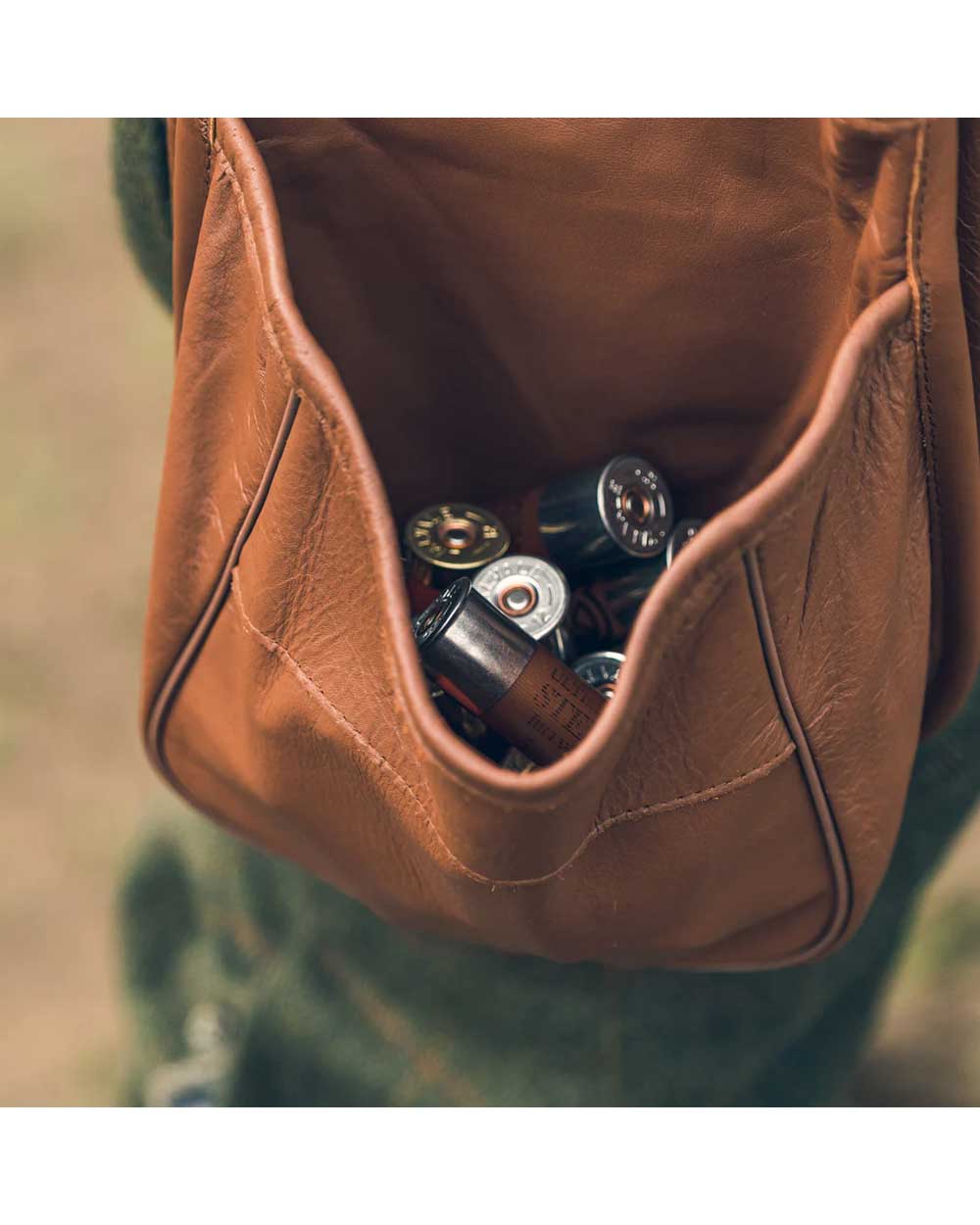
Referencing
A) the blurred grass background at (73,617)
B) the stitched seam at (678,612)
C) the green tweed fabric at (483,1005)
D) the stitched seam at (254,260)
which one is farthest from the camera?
the blurred grass background at (73,617)

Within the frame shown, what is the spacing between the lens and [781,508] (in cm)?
52

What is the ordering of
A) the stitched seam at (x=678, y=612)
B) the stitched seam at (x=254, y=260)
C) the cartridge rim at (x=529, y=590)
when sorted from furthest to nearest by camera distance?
the cartridge rim at (x=529, y=590) → the stitched seam at (x=254, y=260) → the stitched seam at (x=678, y=612)

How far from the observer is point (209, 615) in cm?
73

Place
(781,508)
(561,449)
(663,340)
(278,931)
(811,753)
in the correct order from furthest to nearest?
(278,931)
(561,449)
(663,340)
(811,753)
(781,508)

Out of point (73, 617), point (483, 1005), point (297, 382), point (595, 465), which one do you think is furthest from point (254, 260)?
point (73, 617)

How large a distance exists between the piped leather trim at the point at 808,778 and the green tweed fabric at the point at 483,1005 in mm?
163

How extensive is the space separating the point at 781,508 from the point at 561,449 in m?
0.37

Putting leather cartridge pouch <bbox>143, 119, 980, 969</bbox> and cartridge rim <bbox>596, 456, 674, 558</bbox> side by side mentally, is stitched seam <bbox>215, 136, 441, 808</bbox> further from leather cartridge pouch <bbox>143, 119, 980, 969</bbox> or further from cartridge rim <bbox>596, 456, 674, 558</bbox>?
cartridge rim <bbox>596, 456, 674, 558</bbox>


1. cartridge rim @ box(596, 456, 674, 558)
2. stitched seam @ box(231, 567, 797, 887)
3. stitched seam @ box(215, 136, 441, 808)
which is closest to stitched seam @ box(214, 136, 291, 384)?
stitched seam @ box(215, 136, 441, 808)

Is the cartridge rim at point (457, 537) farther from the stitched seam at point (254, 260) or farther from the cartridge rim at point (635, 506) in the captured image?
the stitched seam at point (254, 260)

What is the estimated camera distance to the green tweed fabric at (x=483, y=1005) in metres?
0.90

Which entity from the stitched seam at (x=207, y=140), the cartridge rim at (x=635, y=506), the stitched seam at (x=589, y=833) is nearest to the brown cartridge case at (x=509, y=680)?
the stitched seam at (x=589, y=833)

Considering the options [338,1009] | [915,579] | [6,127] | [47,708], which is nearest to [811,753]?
[915,579]

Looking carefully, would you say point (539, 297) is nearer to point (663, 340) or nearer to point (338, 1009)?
point (663, 340)
